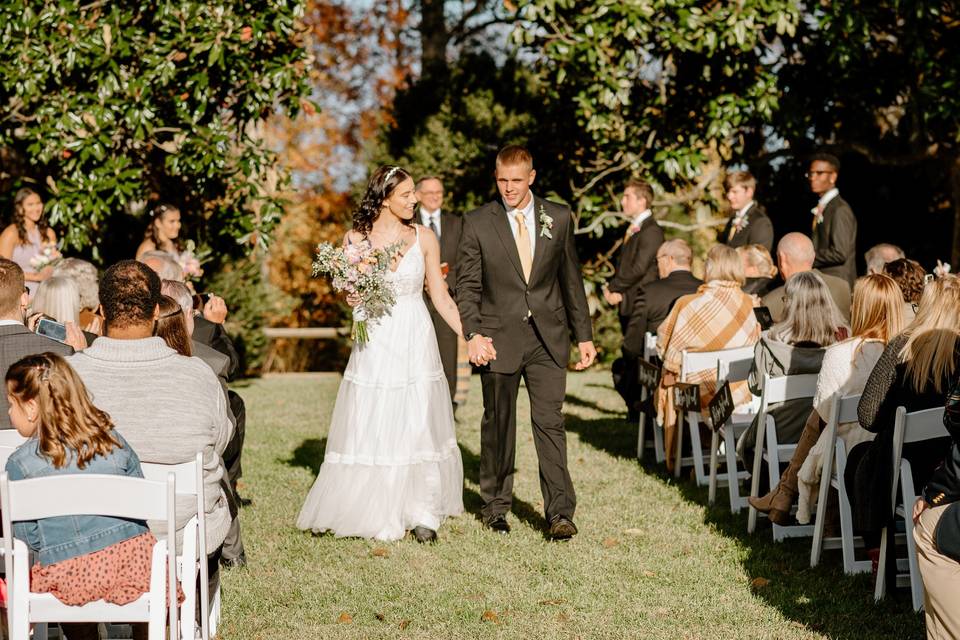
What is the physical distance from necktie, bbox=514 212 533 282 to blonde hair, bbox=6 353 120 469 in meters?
2.97

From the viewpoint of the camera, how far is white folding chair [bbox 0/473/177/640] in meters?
3.52

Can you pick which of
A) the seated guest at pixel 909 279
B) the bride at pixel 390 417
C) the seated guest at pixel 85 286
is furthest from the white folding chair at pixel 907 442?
the seated guest at pixel 85 286

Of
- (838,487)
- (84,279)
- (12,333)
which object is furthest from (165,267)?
(838,487)

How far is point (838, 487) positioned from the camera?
538cm

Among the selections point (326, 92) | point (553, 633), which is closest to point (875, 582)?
point (553, 633)

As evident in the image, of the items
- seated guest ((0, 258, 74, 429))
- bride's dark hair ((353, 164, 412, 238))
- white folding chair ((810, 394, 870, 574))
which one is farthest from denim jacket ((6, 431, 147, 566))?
white folding chair ((810, 394, 870, 574))

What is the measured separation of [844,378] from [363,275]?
2673 mm

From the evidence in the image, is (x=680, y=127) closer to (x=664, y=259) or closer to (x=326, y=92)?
(x=664, y=259)

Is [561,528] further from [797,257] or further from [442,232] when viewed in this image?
[442,232]

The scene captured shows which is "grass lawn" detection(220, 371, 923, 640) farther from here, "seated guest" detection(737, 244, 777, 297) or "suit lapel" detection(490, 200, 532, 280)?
"seated guest" detection(737, 244, 777, 297)

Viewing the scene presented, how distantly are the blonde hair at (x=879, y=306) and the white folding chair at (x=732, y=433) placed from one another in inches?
56.9

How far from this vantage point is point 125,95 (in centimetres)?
1079

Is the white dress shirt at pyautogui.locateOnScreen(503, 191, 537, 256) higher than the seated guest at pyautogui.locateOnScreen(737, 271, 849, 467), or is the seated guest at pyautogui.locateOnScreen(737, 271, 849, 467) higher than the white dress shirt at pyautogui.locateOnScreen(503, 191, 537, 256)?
the white dress shirt at pyautogui.locateOnScreen(503, 191, 537, 256)

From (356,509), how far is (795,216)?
1061 centimetres
